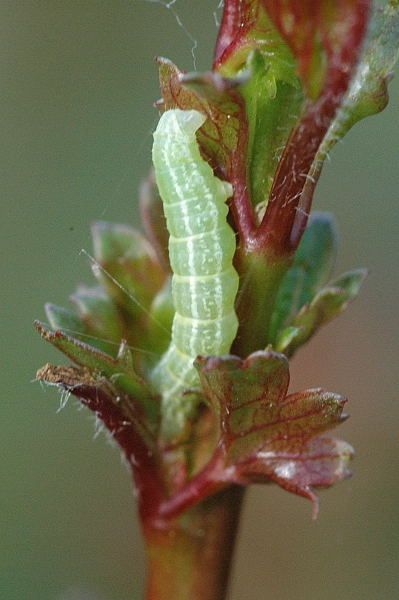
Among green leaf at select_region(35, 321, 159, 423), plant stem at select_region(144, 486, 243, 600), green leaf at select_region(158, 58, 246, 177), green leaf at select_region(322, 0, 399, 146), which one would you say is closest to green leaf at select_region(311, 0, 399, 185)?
green leaf at select_region(322, 0, 399, 146)

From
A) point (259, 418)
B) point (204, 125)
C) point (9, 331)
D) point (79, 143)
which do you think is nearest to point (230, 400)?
point (259, 418)

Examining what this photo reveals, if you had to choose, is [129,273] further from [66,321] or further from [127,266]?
[66,321]

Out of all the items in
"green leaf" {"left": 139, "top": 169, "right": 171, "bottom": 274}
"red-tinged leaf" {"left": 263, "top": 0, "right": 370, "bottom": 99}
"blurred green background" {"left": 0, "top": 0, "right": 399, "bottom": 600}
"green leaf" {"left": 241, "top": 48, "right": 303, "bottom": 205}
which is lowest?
"blurred green background" {"left": 0, "top": 0, "right": 399, "bottom": 600}

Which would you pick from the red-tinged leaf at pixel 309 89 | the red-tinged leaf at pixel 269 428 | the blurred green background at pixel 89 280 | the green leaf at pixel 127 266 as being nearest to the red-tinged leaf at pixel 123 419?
the red-tinged leaf at pixel 269 428

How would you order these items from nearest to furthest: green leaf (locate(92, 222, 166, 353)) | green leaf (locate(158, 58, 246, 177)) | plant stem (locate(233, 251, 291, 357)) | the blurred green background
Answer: green leaf (locate(158, 58, 246, 177)), plant stem (locate(233, 251, 291, 357)), green leaf (locate(92, 222, 166, 353)), the blurred green background

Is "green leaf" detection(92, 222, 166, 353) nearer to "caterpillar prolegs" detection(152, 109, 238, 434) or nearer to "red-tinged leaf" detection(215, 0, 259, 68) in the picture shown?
"caterpillar prolegs" detection(152, 109, 238, 434)

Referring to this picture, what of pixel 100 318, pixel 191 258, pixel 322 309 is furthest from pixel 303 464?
pixel 100 318

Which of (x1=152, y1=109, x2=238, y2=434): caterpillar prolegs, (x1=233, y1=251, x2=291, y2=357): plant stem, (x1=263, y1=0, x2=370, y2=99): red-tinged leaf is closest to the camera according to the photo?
(x1=263, y1=0, x2=370, y2=99): red-tinged leaf
